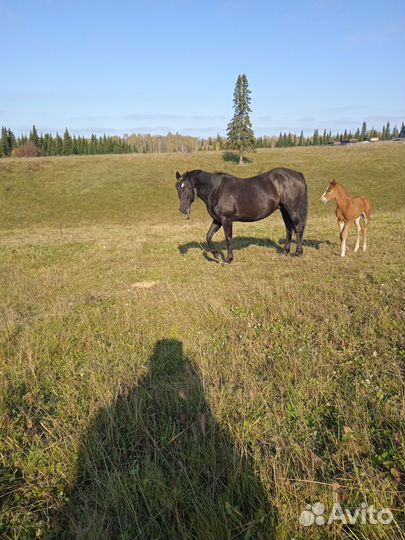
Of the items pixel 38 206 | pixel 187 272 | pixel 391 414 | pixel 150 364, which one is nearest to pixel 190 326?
pixel 150 364

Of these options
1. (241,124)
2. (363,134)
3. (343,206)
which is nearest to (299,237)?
(343,206)

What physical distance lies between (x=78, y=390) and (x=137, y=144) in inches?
6186

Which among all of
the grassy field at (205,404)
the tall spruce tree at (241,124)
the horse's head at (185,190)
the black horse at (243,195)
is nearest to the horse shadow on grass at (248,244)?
the black horse at (243,195)

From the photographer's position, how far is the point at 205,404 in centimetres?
361

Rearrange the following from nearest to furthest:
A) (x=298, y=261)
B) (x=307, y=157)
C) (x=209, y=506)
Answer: (x=209, y=506) < (x=298, y=261) < (x=307, y=157)

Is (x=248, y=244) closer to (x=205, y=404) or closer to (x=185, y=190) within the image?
(x=185, y=190)

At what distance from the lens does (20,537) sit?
247cm

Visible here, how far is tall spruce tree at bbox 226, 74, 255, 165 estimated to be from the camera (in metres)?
57.1

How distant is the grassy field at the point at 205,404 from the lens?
250 centimetres

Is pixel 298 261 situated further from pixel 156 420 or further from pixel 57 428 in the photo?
pixel 57 428

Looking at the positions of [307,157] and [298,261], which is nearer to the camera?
[298,261]

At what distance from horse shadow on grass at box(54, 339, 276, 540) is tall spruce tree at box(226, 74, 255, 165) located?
57272 mm
